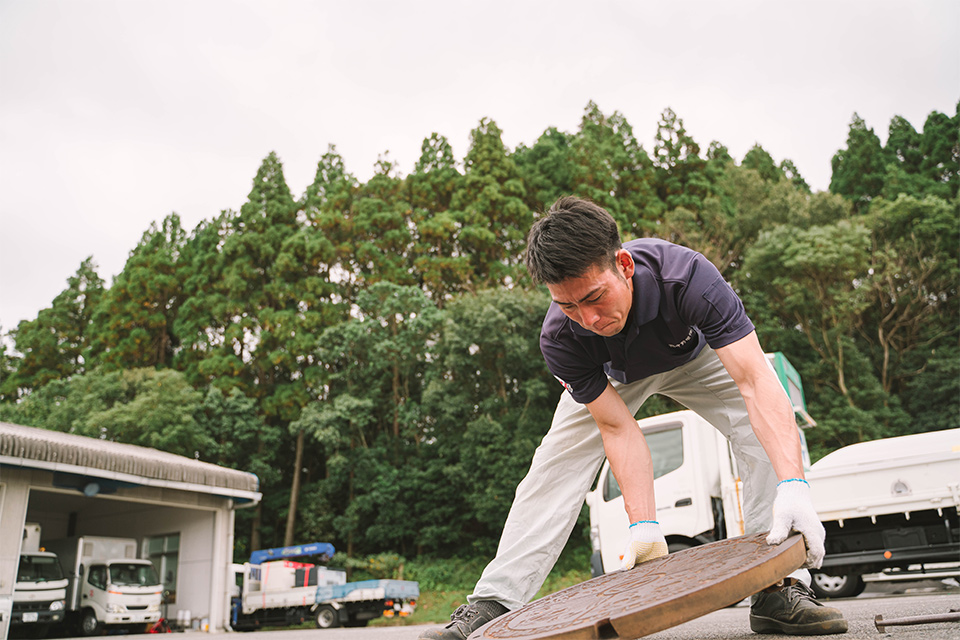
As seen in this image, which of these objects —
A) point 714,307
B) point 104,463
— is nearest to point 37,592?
point 104,463

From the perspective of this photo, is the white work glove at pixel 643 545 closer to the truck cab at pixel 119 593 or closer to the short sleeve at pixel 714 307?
the short sleeve at pixel 714 307

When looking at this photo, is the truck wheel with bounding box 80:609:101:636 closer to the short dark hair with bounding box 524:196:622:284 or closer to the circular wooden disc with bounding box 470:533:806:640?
the circular wooden disc with bounding box 470:533:806:640

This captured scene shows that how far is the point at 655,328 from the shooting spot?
2.19m

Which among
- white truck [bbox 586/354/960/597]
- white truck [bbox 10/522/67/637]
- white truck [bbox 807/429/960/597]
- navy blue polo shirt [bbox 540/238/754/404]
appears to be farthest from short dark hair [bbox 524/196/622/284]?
white truck [bbox 10/522/67/637]

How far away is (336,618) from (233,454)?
9391 mm

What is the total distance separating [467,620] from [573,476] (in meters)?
0.62

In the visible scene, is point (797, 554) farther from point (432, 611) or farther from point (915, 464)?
point (432, 611)

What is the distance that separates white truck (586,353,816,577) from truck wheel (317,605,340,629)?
7888mm

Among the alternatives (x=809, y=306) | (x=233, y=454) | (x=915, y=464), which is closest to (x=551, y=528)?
(x=915, y=464)

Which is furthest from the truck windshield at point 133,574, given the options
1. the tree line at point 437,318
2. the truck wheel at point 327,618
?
the tree line at point 437,318

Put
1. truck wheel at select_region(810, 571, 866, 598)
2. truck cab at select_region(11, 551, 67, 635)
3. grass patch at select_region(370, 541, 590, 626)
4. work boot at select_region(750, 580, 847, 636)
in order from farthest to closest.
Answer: grass patch at select_region(370, 541, 590, 626)
truck cab at select_region(11, 551, 67, 635)
truck wheel at select_region(810, 571, 866, 598)
work boot at select_region(750, 580, 847, 636)

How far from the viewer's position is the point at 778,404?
6.43 feet

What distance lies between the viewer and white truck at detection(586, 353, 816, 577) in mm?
7195

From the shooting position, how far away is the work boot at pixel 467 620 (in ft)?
6.79
